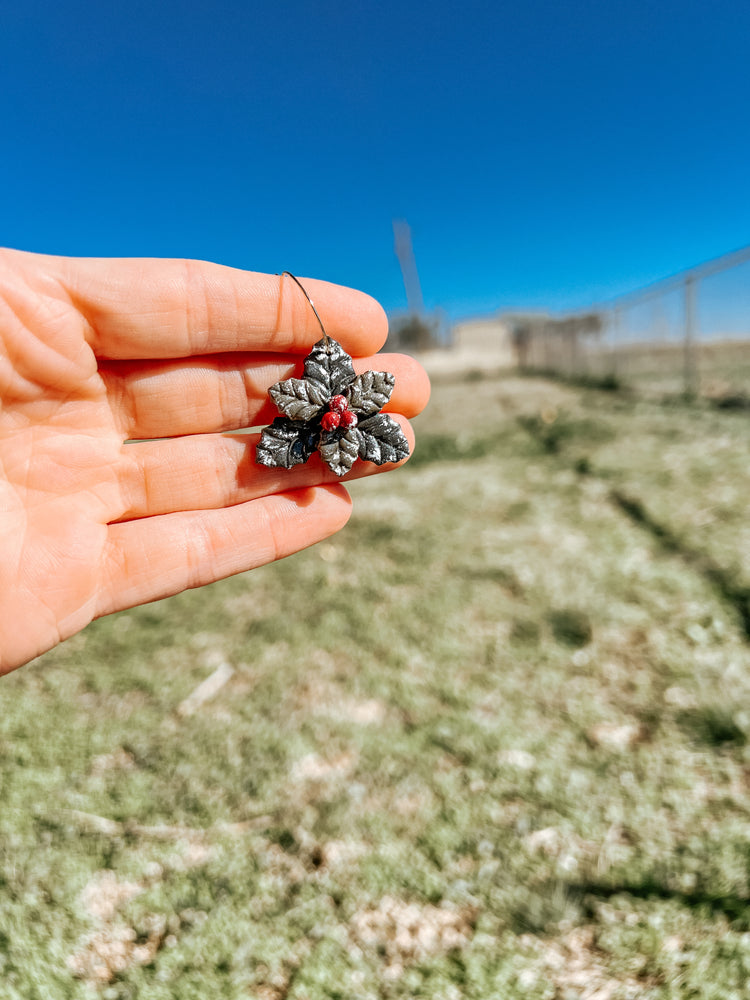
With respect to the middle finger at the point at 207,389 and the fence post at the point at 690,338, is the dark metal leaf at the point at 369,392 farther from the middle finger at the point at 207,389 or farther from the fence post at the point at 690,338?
the fence post at the point at 690,338

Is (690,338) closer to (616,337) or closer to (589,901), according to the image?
(616,337)

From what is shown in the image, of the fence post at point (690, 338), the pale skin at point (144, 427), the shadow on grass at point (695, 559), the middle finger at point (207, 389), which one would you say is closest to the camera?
the pale skin at point (144, 427)

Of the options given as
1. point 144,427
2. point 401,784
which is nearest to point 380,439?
point 144,427

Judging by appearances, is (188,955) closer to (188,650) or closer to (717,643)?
(188,650)

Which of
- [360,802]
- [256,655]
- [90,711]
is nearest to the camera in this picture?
[360,802]

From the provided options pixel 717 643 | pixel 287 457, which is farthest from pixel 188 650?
pixel 717 643

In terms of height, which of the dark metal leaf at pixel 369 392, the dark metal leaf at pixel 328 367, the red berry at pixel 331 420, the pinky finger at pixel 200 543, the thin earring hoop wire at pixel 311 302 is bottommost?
the pinky finger at pixel 200 543

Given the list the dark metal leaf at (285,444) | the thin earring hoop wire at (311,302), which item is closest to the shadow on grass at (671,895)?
the dark metal leaf at (285,444)
